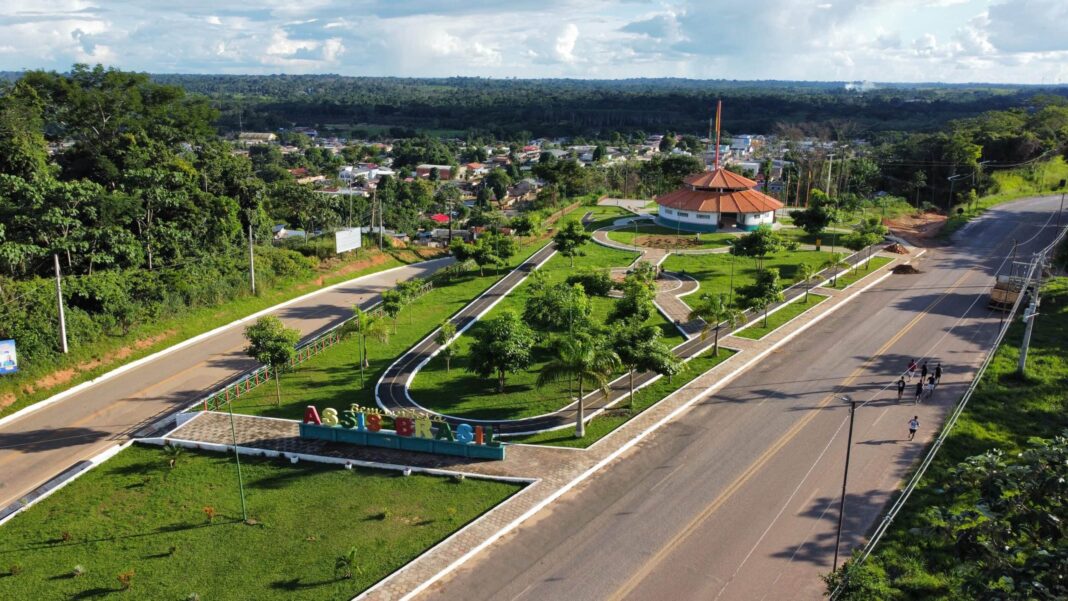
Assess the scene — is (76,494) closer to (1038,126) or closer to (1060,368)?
(1060,368)

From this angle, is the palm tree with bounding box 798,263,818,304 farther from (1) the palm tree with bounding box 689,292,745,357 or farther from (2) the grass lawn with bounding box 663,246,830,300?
(1) the palm tree with bounding box 689,292,745,357

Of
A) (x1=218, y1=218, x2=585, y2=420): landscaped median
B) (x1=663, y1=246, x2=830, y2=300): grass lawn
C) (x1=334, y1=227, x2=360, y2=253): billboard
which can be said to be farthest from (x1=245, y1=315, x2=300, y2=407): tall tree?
(x1=663, y1=246, x2=830, y2=300): grass lawn

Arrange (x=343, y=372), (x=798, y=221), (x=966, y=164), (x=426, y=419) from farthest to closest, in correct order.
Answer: (x=966, y=164)
(x=798, y=221)
(x=343, y=372)
(x=426, y=419)

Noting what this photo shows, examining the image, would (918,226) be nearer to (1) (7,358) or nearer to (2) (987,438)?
(2) (987,438)

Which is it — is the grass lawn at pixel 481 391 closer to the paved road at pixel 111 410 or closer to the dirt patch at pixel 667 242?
the paved road at pixel 111 410

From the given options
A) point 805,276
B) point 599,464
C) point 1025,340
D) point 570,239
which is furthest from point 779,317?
point 599,464

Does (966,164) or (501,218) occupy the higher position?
(966,164)

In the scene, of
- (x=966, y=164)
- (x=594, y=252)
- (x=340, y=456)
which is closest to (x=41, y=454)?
(x=340, y=456)
